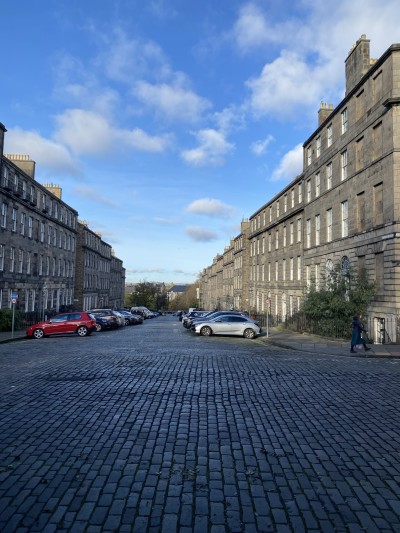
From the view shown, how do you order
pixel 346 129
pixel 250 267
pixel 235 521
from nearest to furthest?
pixel 235 521 < pixel 346 129 < pixel 250 267

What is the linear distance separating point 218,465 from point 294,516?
133 cm

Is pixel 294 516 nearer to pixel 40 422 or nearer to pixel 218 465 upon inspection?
pixel 218 465

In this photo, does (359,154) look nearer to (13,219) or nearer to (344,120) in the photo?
(344,120)

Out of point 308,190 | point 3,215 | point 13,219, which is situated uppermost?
point 308,190

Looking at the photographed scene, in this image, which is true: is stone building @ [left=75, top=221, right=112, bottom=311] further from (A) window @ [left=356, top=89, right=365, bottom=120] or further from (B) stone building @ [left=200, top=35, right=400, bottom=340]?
(A) window @ [left=356, top=89, right=365, bottom=120]

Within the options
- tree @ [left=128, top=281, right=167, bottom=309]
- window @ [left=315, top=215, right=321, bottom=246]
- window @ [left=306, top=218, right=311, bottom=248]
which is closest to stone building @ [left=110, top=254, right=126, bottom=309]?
tree @ [left=128, top=281, right=167, bottom=309]

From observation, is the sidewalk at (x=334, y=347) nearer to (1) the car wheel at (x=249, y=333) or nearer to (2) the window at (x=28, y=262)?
(1) the car wheel at (x=249, y=333)

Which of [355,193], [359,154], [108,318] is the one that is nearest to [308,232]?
[355,193]

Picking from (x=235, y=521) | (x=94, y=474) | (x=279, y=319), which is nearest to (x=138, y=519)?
(x=235, y=521)

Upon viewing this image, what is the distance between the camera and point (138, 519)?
3811 millimetres

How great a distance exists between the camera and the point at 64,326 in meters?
25.5

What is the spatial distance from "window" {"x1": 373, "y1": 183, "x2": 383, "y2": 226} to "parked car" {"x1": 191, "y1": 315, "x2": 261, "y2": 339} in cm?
894

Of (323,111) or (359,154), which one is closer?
(359,154)

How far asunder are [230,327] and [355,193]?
1138 cm
